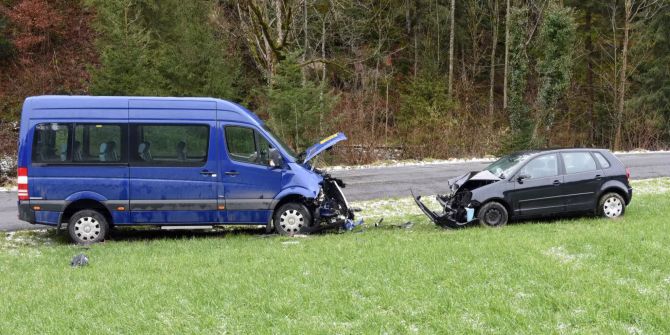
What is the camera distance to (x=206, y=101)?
10812 millimetres

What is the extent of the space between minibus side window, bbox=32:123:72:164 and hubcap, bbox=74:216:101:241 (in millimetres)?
1133

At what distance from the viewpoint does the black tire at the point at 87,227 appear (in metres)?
10.5

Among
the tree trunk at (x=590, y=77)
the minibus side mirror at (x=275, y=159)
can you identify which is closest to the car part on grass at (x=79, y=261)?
the minibus side mirror at (x=275, y=159)

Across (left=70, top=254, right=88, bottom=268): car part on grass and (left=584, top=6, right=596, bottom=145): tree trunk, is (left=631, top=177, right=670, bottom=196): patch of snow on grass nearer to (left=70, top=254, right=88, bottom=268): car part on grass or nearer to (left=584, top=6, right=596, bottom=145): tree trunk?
(left=70, top=254, right=88, bottom=268): car part on grass

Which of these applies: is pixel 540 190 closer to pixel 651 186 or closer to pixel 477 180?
pixel 477 180

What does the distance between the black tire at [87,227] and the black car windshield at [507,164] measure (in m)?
7.58

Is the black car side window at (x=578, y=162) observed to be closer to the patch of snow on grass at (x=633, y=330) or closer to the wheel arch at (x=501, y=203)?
the wheel arch at (x=501, y=203)

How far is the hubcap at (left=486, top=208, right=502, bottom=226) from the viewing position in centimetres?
1101

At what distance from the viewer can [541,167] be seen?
11.4 meters

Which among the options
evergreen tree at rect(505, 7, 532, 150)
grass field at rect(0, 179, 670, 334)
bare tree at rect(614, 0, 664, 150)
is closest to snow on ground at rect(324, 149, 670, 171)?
evergreen tree at rect(505, 7, 532, 150)

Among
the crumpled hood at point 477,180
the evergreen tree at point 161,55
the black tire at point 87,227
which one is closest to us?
the black tire at point 87,227

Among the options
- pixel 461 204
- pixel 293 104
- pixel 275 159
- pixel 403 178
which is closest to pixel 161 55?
pixel 293 104

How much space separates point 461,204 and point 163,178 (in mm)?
5580

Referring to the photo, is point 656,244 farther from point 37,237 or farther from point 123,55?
point 123,55
